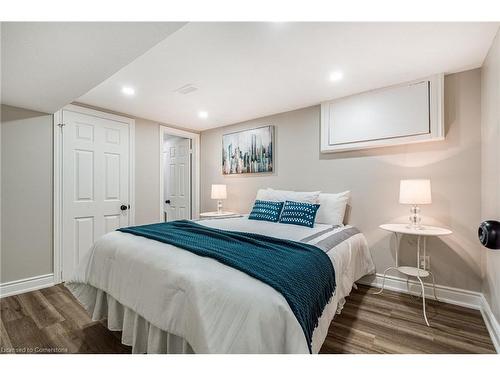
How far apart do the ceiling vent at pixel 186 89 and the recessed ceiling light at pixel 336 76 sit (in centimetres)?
145

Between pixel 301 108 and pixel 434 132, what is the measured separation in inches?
62.1

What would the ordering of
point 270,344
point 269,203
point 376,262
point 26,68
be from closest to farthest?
point 270,344 < point 26,68 < point 376,262 < point 269,203

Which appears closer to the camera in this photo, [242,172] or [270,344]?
[270,344]

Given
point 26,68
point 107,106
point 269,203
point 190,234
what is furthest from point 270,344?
point 107,106

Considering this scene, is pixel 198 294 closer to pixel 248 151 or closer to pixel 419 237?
A: pixel 419 237

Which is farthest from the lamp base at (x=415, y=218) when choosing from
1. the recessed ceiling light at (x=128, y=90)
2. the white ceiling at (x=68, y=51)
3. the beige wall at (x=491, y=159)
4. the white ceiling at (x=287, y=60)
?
the recessed ceiling light at (x=128, y=90)

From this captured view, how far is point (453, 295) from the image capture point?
7.50 feet

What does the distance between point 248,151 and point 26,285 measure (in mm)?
3188

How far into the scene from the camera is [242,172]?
390 cm

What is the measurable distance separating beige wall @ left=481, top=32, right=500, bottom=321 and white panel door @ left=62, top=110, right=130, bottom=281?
3.99 metres

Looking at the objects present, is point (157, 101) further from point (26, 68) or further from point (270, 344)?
point (270, 344)

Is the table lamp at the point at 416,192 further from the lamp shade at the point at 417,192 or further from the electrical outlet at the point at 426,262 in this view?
the electrical outlet at the point at 426,262

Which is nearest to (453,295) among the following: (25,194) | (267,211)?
(267,211)

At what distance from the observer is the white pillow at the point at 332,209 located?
268cm
